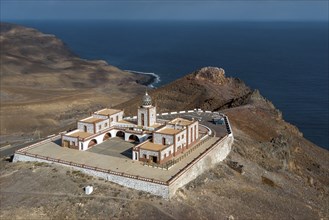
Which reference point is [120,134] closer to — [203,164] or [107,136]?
[107,136]

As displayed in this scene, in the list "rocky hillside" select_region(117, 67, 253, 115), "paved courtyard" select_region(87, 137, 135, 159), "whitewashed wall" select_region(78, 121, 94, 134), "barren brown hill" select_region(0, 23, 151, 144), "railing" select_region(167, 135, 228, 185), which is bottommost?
"barren brown hill" select_region(0, 23, 151, 144)

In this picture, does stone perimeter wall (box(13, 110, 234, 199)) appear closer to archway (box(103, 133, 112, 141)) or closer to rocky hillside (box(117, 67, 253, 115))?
archway (box(103, 133, 112, 141))

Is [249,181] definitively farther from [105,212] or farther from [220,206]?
[105,212]

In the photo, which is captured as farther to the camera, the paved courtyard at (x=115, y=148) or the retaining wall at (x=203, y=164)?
the paved courtyard at (x=115, y=148)

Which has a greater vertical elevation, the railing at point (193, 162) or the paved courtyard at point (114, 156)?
the railing at point (193, 162)

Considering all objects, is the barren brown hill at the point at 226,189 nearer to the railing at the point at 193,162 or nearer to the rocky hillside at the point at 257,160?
the rocky hillside at the point at 257,160

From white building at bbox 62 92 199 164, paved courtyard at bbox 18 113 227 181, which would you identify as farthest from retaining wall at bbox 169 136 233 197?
white building at bbox 62 92 199 164

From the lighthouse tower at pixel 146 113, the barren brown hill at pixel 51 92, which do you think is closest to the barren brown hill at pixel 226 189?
the lighthouse tower at pixel 146 113
